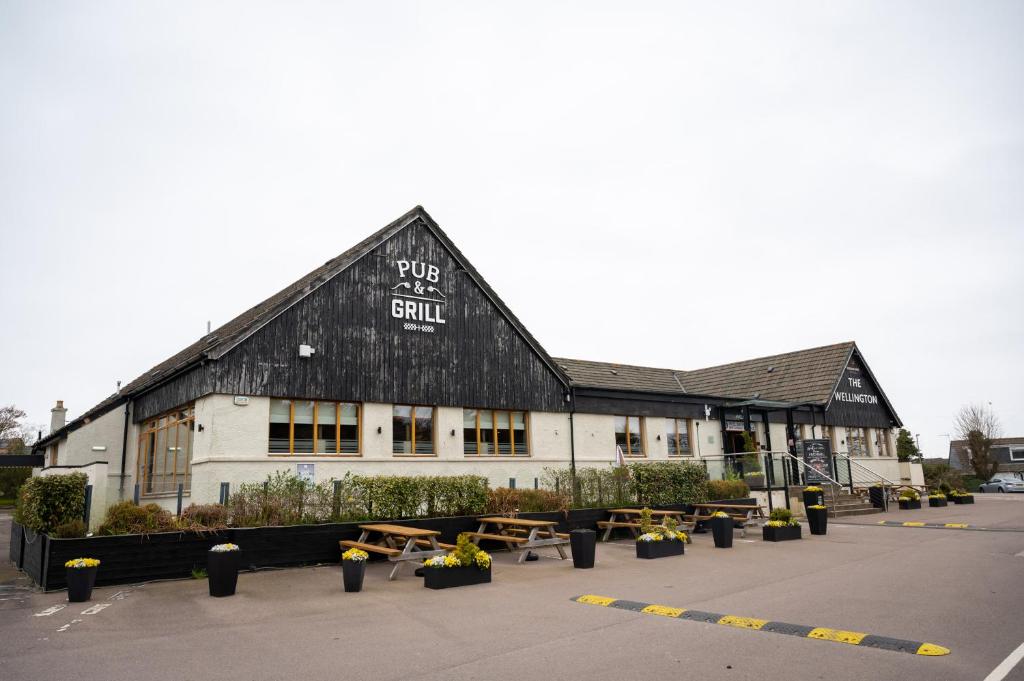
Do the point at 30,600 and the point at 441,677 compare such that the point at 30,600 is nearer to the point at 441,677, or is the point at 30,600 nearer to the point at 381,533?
the point at 381,533

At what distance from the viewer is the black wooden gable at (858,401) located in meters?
34.6

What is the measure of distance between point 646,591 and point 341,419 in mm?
10682

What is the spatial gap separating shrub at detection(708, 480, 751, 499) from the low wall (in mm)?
10435

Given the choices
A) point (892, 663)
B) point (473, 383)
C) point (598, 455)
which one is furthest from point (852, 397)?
point (892, 663)

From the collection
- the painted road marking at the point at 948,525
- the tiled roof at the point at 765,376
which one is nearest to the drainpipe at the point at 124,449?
the tiled roof at the point at 765,376

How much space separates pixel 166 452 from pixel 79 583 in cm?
1030

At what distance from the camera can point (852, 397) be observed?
118 ft

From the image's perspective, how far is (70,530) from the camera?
11.3 metres

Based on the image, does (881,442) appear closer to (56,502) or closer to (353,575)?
(353,575)

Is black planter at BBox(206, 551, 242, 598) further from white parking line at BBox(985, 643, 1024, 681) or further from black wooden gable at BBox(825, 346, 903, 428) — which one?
black wooden gable at BBox(825, 346, 903, 428)

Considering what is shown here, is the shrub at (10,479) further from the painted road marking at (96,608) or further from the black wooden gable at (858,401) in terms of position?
the black wooden gable at (858,401)

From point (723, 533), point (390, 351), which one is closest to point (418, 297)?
point (390, 351)

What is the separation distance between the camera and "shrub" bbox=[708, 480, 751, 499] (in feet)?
72.1

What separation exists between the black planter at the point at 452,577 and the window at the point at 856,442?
2957cm
